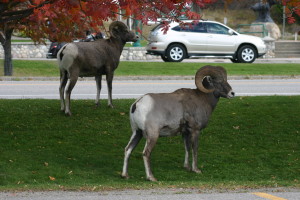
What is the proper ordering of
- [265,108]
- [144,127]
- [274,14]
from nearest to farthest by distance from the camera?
[144,127] → [265,108] → [274,14]

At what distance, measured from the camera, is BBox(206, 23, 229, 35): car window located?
2938 centimetres

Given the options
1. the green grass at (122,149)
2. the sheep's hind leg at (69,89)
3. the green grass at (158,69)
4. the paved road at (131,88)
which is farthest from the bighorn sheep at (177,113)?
the green grass at (158,69)

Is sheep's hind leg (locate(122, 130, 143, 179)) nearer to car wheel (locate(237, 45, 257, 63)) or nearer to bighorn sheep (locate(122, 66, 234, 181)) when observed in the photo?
bighorn sheep (locate(122, 66, 234, 181))

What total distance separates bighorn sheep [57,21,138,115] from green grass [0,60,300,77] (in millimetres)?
9459

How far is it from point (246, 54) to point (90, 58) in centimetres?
1685

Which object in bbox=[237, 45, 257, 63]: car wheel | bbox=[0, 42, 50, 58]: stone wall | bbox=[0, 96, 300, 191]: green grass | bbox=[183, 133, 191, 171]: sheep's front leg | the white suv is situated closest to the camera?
bbox=[0, 96, 300, 191]: green grass

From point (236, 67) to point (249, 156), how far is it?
49.6ft

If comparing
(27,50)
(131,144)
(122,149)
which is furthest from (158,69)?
(131,144)

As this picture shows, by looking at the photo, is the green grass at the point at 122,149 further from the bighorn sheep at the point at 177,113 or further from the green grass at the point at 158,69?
the green grass at the point at 158,69

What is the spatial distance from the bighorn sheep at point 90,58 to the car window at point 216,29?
15432 millimetres

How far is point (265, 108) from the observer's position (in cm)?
1429

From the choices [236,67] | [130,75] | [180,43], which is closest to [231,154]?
[130,75]

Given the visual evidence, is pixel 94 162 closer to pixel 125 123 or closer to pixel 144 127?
pixel 144 127

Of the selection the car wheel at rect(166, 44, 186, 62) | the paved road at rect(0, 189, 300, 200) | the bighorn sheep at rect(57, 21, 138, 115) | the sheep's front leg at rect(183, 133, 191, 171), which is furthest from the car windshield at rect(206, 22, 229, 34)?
the paved road at rect(0, 189, 300, 200)
